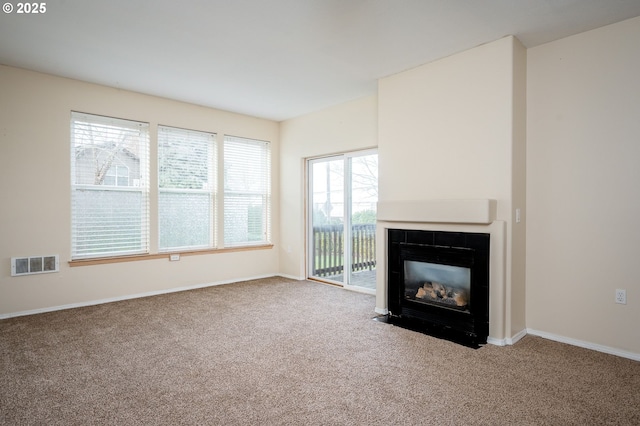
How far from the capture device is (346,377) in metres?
2.40

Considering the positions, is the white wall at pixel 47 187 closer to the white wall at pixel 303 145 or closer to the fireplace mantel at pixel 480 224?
the white wall at pixel 303 145

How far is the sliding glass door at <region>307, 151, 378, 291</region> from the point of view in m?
4.85

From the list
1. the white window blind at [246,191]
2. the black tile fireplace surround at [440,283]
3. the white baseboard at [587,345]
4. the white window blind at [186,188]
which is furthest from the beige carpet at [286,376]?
the white window blind at [246,191]

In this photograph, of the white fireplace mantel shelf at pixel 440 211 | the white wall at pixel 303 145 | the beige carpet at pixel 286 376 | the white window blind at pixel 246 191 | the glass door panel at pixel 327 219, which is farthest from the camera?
the white window blind at pixel 246 191

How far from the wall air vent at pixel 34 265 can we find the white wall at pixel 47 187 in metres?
0.05

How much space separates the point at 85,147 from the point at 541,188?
4.79 metres

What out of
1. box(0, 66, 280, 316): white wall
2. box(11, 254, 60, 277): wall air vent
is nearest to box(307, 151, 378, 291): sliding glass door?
box(0, 66, 280, 316): white wall

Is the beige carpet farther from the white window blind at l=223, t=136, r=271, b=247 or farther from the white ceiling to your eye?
the white ceiling

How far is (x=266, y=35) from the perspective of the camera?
3.02 metres

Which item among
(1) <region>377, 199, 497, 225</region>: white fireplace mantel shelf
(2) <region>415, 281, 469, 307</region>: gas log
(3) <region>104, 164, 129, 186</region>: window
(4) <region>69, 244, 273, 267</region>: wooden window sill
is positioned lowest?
(2) <region>415, 281, 469, 307</region>: gas log

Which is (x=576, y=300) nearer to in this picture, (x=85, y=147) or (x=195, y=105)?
(x=195, y=105)

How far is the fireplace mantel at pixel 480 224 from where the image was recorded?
2984 millimetres

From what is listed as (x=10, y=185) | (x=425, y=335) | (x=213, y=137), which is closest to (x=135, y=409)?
(x=425, y=335)

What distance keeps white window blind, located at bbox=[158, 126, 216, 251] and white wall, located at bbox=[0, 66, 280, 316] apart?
164mm
